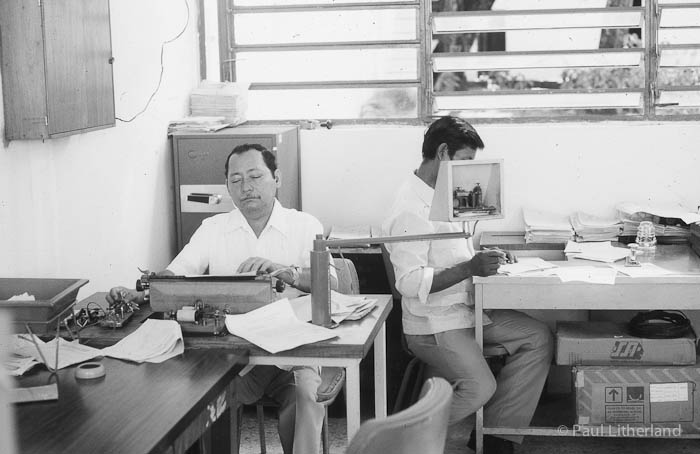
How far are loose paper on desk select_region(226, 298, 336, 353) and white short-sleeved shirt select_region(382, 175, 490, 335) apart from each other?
0.74 metres

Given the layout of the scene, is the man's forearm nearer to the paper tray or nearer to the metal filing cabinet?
the metal filing cabinet

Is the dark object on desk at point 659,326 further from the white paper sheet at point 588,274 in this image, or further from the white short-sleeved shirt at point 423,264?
the white short-sleeved shirt at point 423,264

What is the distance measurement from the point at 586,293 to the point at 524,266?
311mm

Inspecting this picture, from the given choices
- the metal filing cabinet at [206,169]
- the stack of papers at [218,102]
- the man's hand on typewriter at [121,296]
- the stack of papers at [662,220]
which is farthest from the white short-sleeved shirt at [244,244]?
the stack of papers at [662,220]

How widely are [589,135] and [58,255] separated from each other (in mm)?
2514

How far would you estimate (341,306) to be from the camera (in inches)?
127

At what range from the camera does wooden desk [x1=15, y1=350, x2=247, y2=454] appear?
7.04 feet

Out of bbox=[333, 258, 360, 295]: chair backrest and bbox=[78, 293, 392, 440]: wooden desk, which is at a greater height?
bbox=[333, 258, 360, 295]: chair backrest

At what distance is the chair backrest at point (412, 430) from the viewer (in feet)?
5.52

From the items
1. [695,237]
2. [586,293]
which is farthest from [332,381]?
[695,237]

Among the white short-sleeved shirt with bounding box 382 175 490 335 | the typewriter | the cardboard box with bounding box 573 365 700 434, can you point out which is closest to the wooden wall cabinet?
the typewriter

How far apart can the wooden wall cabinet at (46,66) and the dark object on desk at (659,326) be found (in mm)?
2237

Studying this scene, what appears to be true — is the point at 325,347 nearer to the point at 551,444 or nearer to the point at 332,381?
the point at 332,381

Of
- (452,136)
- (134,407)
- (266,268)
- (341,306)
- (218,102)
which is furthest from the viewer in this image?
(218,102)
